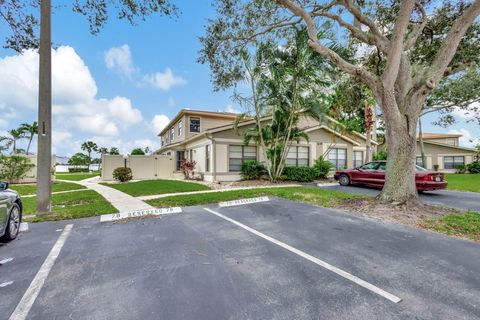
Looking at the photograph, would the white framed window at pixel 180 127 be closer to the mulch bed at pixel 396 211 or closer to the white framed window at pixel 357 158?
the white framed window at pixel 357 158

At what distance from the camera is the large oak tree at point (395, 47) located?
6.92 m

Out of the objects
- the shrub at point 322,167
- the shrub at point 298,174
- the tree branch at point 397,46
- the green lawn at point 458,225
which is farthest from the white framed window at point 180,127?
the green lawn at point 458,225

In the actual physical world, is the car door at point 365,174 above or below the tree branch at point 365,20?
below

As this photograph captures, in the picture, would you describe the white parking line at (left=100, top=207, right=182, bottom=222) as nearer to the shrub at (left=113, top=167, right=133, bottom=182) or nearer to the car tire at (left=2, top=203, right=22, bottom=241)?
the car tire at (left=2, top=203, right=22, bottom=241)

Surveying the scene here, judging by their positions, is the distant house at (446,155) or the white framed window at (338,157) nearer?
the white framed window at (338,157)

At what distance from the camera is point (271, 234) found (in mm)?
4879

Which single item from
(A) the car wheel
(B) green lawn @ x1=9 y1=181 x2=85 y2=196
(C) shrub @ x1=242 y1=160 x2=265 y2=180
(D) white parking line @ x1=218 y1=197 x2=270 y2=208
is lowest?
(D) white parking line @ x1=218 y1=197 x2=270 y2=208

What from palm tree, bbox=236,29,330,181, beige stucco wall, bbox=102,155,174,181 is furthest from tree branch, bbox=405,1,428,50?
beige stucco wall, bbox=102,155,174,181

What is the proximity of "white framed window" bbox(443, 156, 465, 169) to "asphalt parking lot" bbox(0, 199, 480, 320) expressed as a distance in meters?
30.8

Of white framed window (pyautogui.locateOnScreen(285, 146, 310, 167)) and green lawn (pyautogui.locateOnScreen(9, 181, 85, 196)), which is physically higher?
white framed window (pyautogui.locateOnScreen(285, 146, 310, 167))

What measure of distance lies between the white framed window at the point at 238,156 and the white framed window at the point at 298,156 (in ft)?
8.77

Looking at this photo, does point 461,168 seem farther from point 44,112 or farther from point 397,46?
point 44,112

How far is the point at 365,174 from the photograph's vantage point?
12.9 metres

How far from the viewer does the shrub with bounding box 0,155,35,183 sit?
15.2m
